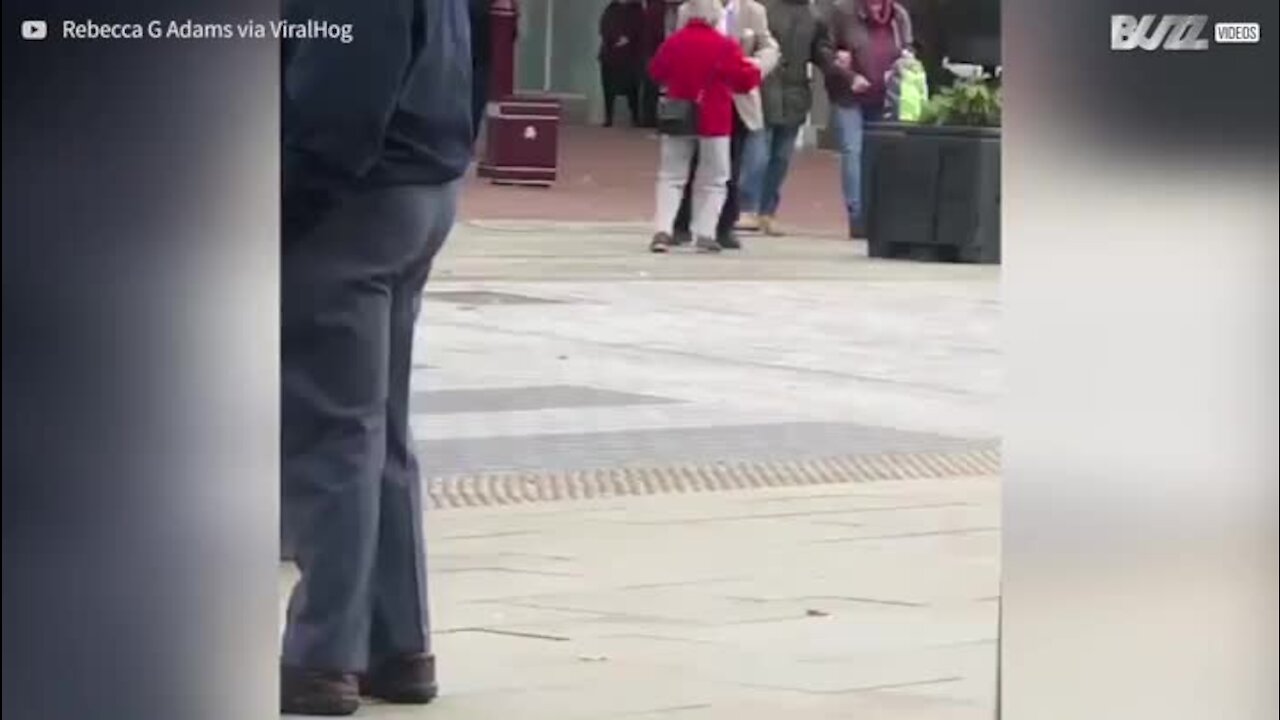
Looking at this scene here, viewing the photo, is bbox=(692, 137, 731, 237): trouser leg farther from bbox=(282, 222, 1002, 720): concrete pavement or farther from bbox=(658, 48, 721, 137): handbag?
bbox=(282, 222, 1002, 720): concrete pavement

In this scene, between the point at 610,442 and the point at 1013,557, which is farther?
the point at 610,442

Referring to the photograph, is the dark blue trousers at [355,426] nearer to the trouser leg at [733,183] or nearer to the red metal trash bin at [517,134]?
the red metal trash bin at [517,134]

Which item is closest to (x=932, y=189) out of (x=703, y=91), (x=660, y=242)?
(x=660, y=242)

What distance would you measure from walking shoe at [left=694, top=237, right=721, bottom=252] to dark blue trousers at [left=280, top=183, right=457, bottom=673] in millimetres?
877

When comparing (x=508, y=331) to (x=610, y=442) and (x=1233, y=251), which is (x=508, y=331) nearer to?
(x=610, y=442)

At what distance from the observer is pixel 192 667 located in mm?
3803

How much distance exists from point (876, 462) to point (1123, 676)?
3.35 metres

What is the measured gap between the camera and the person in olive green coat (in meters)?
4.43

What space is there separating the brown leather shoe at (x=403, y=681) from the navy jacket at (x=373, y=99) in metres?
0.79

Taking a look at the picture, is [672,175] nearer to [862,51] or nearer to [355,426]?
[862,51]

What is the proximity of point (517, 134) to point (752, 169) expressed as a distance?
79 cm

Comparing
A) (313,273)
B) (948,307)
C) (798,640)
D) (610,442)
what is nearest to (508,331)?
(610,442)

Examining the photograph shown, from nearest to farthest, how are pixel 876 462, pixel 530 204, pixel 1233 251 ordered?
pixel 1233 251
pixel 530 204
pixel 876 462

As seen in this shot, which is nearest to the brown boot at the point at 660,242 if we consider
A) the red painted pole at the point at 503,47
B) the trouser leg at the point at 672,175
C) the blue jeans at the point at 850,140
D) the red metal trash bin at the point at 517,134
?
the trouser leg at the point at 672,175
